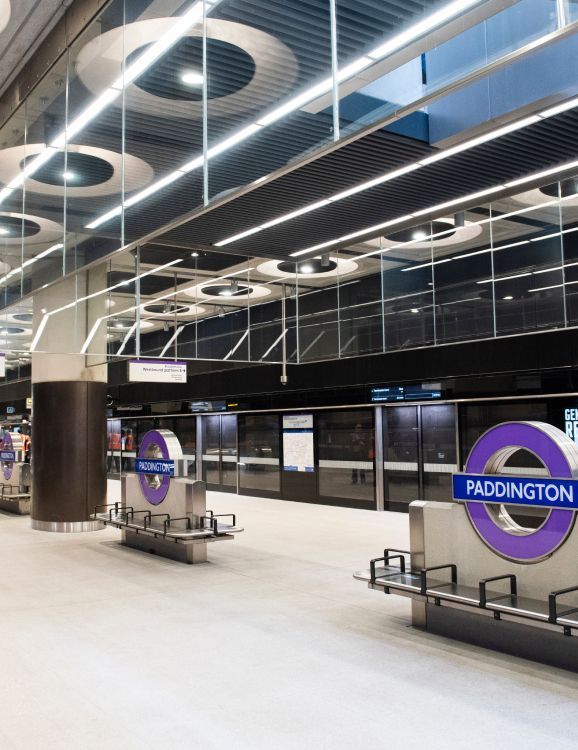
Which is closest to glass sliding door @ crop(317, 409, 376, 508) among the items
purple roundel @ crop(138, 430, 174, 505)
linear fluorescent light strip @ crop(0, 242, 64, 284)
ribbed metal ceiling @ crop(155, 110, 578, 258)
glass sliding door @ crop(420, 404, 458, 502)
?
glass sliding door @ crop(420, 404, 458, 502)

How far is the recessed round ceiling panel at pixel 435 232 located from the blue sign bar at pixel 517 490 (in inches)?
256

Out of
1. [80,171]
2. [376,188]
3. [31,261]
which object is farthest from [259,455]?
[376,188]

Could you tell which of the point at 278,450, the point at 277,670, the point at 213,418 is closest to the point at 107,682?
the point at 277,670

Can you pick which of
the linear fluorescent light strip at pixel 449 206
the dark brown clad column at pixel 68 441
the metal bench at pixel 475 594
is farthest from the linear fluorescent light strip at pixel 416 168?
the dark brown clad column at pixel 68 441

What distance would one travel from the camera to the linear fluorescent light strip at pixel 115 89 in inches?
259

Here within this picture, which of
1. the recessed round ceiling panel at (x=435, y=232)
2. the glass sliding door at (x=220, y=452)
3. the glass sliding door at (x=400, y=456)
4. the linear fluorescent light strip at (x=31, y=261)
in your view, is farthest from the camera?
the glass sliding door at (x=220, y=452)

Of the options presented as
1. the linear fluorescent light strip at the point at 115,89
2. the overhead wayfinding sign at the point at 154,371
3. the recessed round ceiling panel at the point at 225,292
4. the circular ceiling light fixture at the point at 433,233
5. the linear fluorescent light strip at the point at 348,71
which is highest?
the linear fluorescent light strip at the point at 115,89

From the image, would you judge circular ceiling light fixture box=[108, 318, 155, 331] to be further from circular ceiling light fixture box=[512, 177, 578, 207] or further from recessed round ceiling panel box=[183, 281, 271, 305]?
circular ceiling light fixture box=[512, 177, 578, 207]

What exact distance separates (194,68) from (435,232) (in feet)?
20.3

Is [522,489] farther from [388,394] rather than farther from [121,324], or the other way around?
[388,394]

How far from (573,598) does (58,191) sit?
7.29 m

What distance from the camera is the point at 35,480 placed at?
12.9m

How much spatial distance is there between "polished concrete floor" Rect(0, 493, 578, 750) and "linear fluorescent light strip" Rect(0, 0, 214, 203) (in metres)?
5.11

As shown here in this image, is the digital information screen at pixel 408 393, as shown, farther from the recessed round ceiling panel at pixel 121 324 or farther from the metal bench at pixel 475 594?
the metal bench at pixel 475 594
